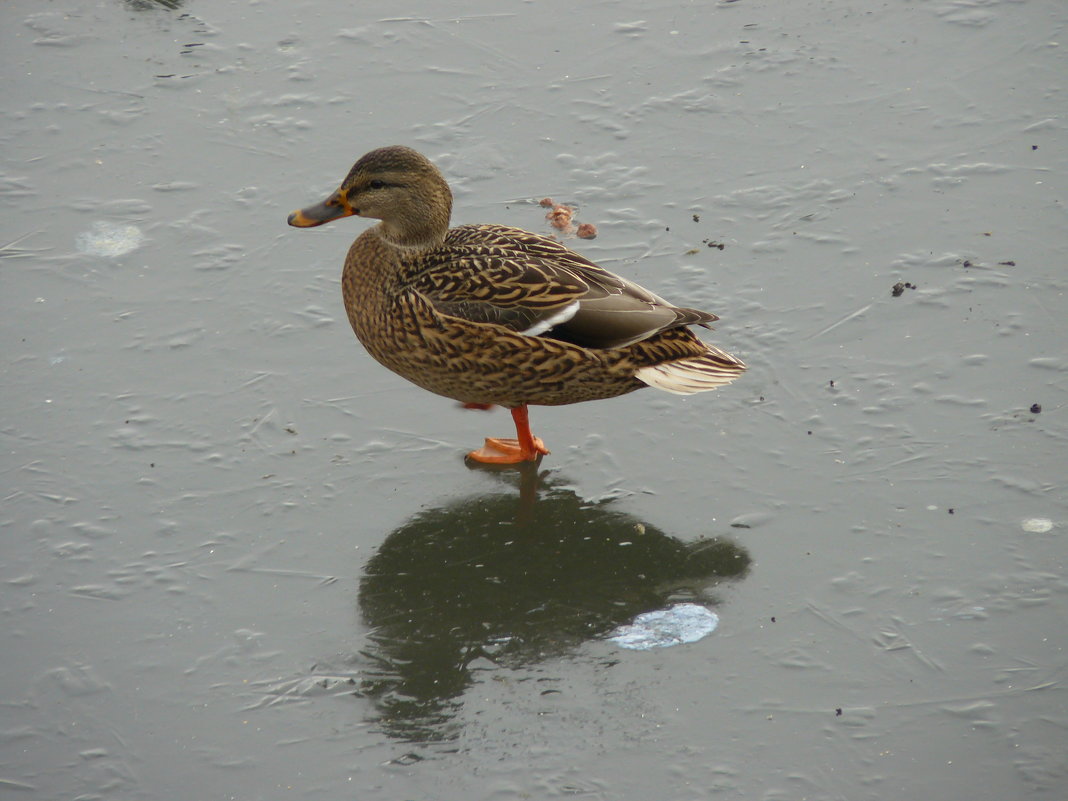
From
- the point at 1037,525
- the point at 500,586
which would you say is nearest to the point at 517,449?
the point at 500,586

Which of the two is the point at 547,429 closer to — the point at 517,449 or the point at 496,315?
the point at 517,449

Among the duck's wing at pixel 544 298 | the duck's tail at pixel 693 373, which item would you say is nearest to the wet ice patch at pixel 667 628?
the duck's tail at pixel 693 373

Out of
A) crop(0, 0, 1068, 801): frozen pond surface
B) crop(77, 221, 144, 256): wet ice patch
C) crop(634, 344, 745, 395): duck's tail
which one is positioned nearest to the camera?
crop(0, 0, 1068, 801): frozen pond surface

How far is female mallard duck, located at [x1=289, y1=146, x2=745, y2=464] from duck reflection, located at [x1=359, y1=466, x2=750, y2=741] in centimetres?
37

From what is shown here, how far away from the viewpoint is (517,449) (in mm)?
4648

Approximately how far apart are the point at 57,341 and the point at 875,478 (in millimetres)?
3299

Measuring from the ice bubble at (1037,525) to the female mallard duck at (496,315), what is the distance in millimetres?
1127

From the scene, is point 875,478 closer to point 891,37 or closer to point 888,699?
point 888,699

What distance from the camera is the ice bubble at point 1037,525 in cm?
Answer: 422

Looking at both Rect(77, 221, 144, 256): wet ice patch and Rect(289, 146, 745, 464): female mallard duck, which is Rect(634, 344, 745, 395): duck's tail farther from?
Rect(77, 221, 144, 256): wet ice patch

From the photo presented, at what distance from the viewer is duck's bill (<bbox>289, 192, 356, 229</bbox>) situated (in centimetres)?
479

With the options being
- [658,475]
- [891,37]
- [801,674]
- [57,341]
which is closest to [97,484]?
[57,341]

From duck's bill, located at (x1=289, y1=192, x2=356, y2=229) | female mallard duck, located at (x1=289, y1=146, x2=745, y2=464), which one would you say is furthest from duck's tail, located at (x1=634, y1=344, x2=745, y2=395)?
duck's bill, located at (x1=289, y1=192, x2=356, y2=229)

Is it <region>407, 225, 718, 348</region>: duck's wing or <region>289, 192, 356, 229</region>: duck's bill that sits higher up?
<region>289, 192, 356, 229</region>: duck's bill
